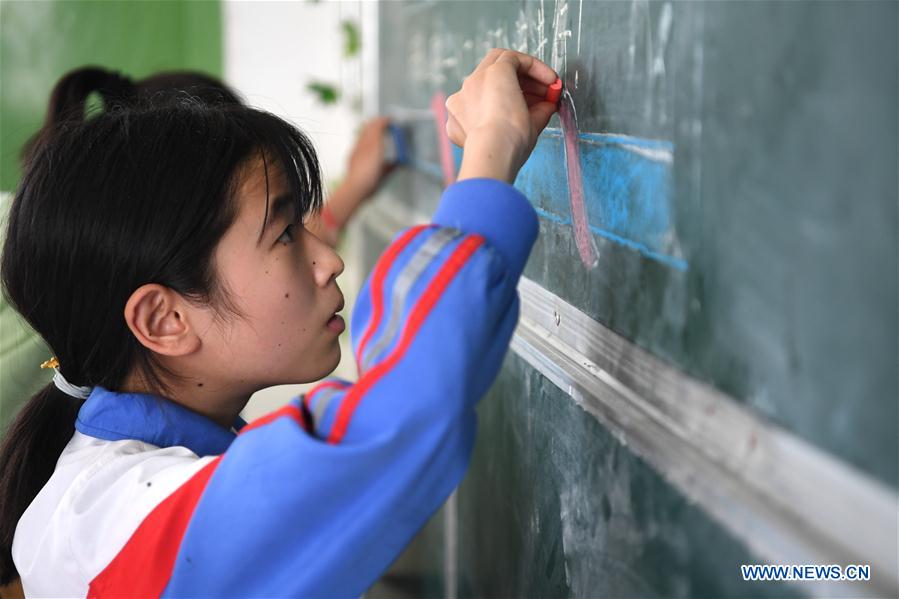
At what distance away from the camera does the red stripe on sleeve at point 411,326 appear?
1.83 ft

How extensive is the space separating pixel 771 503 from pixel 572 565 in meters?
0.31

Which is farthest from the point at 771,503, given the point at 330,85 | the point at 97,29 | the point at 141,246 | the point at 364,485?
the point at 97,29

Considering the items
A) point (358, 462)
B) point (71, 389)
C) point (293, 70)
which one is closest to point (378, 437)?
point (358, 462)

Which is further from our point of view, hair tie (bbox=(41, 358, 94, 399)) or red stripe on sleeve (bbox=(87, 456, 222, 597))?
hair tie (bbox=(41, 358, 94, 399))

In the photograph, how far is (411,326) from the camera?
560 millimetres

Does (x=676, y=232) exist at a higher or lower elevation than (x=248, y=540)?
higher

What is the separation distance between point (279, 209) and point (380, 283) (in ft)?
0.72

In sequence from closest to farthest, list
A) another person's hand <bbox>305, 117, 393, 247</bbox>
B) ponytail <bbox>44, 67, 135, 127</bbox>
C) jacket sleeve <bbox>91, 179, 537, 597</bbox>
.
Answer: jacket sleeve <bbox>91, 179, 537, 597</bbox>, ponytail <bbox>44, 67, 135, 127</bbox>, another person's hand <bbox>305, 117, 393, 247</bbox>

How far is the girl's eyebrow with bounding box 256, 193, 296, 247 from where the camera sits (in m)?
0.77

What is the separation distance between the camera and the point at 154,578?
0.64 meters

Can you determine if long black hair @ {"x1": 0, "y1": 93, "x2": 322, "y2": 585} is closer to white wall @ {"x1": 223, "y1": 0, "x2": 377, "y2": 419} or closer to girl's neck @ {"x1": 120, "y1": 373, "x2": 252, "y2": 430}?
girl's neck @ {"x1": 120, "y1": 373, "x2": 252, "y2": 430}

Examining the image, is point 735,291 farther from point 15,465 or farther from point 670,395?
point 15,465

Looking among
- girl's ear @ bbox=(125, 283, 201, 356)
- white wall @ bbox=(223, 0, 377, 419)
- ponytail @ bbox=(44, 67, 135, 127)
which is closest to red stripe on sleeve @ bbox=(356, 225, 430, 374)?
girl's ear @ bbox=(125, 283, 201, 356)

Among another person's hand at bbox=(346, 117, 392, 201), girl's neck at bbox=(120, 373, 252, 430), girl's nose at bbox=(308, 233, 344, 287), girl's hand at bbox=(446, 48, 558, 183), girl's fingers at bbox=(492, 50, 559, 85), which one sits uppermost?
girl's fingers at bbox=(492, 50, 559, 85)
